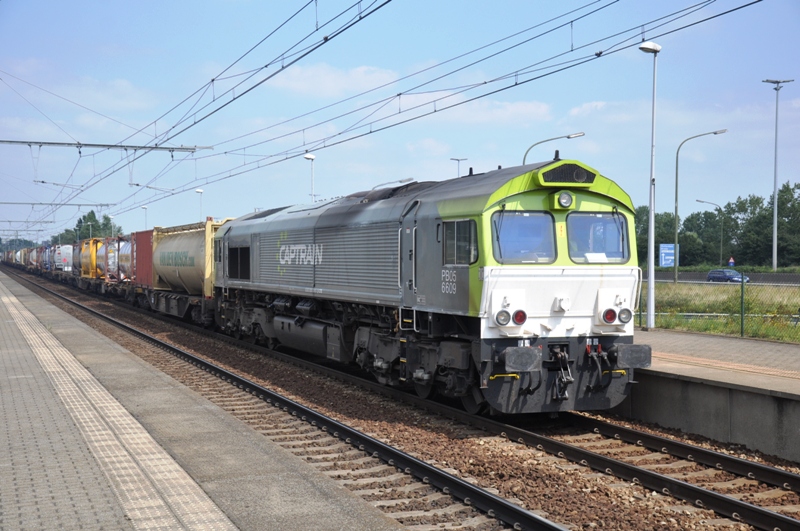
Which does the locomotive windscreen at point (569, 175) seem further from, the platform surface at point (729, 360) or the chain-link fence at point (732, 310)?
the chain-link fence at point (732, 310)

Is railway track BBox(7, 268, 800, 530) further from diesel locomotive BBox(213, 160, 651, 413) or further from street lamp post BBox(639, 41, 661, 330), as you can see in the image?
street lamp post BBox(639, 41, 661, 330)

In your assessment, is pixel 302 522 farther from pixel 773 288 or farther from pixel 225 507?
pixel 773 288

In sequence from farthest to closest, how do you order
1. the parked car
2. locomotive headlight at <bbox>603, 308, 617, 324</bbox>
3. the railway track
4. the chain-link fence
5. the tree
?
the tree, the parked car, the chain-link fence, locomotive headlight at <bbox>603, 308, 617, 324</bbox>, the railway track

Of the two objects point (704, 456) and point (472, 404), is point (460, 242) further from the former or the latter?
point (704, 456)

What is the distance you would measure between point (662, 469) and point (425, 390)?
168 inches

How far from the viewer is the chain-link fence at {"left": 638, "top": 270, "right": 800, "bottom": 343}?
18.2 m

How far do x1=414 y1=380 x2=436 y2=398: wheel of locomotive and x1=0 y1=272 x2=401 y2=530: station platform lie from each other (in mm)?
3011

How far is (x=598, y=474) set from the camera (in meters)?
8.23

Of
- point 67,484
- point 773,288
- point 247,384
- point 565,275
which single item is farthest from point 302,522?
point 773,288

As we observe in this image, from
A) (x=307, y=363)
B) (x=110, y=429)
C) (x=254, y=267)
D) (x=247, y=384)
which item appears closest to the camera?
(x=110, y=429)

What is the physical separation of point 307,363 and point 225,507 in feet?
32.1

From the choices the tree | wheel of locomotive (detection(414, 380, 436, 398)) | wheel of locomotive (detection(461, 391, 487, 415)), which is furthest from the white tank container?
the tree

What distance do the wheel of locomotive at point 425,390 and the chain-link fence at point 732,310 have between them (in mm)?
7278

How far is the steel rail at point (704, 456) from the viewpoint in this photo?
305 inches
